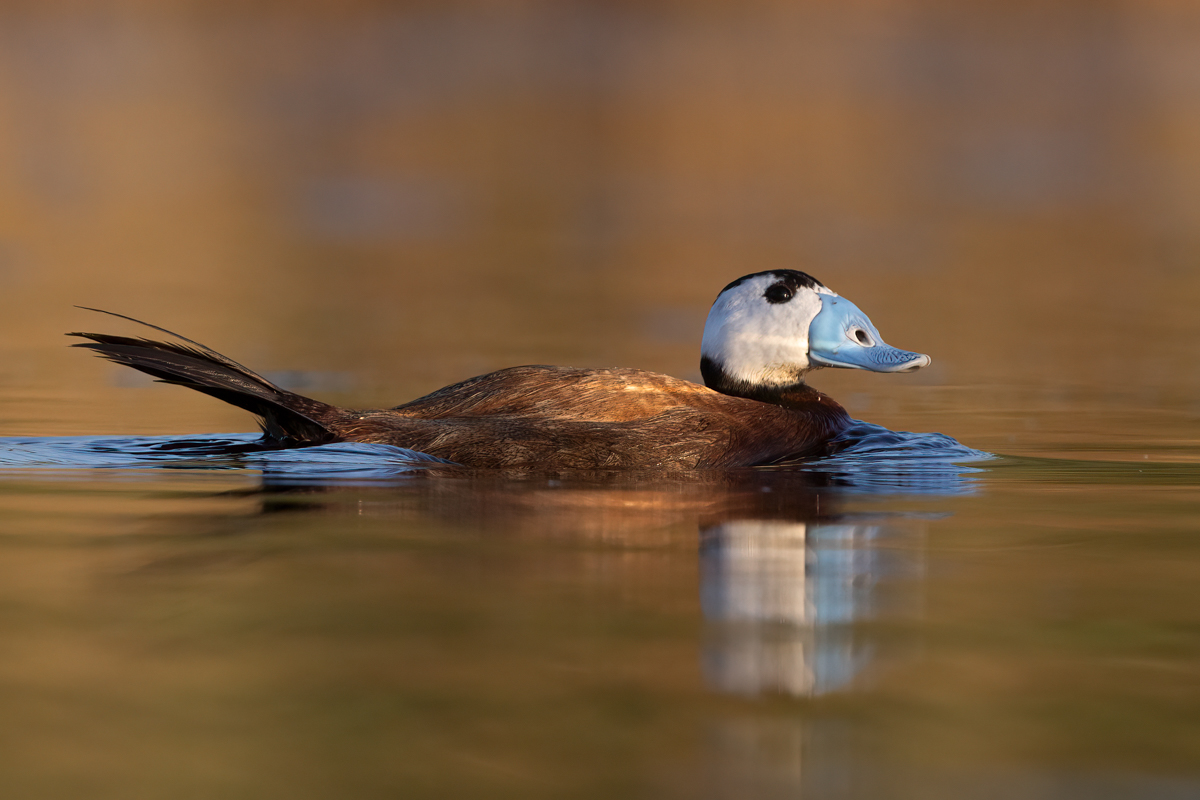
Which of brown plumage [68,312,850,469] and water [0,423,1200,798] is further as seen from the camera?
brown plumage [68,312,850,469]

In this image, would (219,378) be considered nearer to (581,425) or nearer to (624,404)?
(581,425)

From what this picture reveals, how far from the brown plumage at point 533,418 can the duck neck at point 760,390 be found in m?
0.48

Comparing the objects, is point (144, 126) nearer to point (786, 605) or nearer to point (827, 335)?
point (827, 335)

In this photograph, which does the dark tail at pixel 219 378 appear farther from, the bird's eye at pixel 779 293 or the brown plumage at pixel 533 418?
the bird's eye at pixel 779 293

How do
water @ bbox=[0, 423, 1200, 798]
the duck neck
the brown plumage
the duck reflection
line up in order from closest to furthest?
water @ bbox=[0, 423, 1200, 798] < the duck reflection < the brown plumage < the duck neck

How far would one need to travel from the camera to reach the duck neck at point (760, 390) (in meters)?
7.14

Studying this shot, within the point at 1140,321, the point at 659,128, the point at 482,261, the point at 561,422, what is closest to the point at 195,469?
the point at 561,422

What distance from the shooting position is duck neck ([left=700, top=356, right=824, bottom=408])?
7141 millimetres

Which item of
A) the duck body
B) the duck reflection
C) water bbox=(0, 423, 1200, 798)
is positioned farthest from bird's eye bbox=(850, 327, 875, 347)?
the duck reflection

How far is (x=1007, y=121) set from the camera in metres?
30.7

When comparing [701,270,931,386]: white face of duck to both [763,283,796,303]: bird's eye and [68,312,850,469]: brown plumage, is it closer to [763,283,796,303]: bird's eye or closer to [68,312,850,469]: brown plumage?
[763,283,796,303]: bird's eye

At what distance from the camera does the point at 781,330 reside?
7.04 metres

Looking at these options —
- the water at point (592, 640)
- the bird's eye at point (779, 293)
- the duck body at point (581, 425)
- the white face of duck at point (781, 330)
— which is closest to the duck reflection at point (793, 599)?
the water at point (592, 640)

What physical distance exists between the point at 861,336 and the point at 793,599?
3.44m
